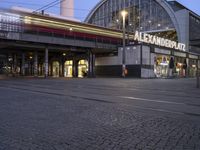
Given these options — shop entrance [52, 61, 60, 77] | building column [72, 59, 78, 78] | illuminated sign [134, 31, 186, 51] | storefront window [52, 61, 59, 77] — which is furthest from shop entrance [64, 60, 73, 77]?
illuminated sign [134, 31, 186, 51]

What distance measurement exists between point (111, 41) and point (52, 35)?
15.0 meters

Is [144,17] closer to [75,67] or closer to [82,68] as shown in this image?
[82,68]

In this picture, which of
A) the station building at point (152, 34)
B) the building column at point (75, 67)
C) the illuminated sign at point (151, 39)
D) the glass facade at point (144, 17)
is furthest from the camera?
the glass facade at point (144, 17)

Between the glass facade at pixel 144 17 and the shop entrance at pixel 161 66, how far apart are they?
84.0 feet

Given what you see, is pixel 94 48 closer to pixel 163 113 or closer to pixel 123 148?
pixel 163 113

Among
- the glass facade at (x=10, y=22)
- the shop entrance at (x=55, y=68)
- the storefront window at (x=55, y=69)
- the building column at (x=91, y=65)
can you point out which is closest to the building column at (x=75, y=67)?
the building column at (x=91, y=65)

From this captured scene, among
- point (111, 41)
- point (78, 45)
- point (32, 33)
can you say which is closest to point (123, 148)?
point (32, 33)

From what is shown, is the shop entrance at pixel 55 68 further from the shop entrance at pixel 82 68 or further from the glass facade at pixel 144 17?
the glass facade at pixel 144 17

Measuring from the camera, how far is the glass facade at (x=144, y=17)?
80.1 meters

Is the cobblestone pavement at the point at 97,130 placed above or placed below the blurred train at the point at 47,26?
below

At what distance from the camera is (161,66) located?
5500 centimetres

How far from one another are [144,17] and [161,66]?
99.5 feet

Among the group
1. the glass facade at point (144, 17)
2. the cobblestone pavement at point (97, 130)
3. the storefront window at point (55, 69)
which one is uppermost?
the glass facade at point (144, 17)

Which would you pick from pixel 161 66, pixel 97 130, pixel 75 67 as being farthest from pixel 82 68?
pixel 97 130
